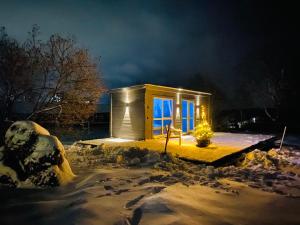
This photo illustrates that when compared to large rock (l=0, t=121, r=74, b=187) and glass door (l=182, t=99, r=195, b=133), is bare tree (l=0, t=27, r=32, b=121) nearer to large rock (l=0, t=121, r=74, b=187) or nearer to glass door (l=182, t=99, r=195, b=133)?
large rock (l=0, t=121, r=74, b=187)

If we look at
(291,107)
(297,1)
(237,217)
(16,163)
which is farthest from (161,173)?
(291,107)

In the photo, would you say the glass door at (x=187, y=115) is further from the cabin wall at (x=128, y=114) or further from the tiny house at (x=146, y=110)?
the cabin wall at (x=128, y=114)

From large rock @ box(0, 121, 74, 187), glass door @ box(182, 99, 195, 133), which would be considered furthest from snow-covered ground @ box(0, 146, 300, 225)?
glass door @ box(182, 99, 195, 133)

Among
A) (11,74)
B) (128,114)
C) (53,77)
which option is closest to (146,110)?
(128,114)

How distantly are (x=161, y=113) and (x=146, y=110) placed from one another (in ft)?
4.60

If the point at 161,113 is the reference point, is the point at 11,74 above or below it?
above

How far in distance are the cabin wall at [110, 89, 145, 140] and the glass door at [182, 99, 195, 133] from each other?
3.70 meters

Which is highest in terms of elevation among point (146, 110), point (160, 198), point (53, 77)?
point (53, 77)

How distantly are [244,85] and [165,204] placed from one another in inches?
1019

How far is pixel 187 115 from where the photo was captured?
46.6 ft

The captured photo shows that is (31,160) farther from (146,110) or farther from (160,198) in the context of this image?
(146,110)

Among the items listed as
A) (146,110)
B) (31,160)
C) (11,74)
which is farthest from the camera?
(146,110)

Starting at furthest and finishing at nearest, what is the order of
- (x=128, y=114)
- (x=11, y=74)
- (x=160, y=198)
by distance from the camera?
(x=128, y=114)
(x=11, y=74)
(x=160, y=198)

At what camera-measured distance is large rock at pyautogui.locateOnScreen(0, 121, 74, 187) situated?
429 cm
